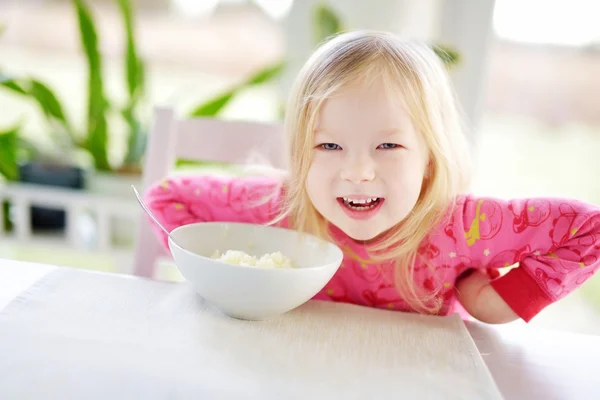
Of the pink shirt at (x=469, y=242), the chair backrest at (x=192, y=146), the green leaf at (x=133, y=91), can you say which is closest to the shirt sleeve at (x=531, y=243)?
the pink shirt at (x=469, y=242)

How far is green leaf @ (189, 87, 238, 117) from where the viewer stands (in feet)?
4.91

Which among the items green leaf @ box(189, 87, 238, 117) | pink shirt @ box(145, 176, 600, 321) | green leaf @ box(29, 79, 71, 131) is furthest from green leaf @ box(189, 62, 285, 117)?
pink shirt @ box(145, 176, 600, 321)

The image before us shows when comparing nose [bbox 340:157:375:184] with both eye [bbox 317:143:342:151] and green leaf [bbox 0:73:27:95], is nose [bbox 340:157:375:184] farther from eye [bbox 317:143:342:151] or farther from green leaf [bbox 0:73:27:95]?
green leaf [bbox 0:73:27:95]

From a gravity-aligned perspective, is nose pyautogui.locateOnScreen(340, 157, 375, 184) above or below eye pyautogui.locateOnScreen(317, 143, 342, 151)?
below

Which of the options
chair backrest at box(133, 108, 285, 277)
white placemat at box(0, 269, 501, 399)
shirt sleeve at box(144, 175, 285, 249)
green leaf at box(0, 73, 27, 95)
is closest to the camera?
white placemat at box(0, 269, 501, 399)

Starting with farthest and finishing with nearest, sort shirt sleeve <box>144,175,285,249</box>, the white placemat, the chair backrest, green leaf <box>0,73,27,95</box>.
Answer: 1. green leaf <box>0,73,27,95</box>
2. the chair backrest
3. shirt sleeve <box>144,175,285,249</box>
4. the white placemat

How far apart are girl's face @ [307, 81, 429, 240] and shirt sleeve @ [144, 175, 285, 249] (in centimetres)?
13

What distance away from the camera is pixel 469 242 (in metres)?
0.79

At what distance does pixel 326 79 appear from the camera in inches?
28.2

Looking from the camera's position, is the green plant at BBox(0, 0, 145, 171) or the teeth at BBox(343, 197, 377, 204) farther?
the green plant at BBox(0, 0, 145, 171)

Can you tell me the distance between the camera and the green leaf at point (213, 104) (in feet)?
4.91

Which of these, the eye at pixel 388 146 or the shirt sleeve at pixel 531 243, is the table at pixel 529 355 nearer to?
the shirt sleeve at pixel 531 243

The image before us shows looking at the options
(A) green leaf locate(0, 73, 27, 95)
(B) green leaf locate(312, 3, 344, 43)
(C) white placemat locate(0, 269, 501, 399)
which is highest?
(B) green leaf locate(312, 3, 344, 43)

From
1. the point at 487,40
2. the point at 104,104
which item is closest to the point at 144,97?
the point at 104,104
